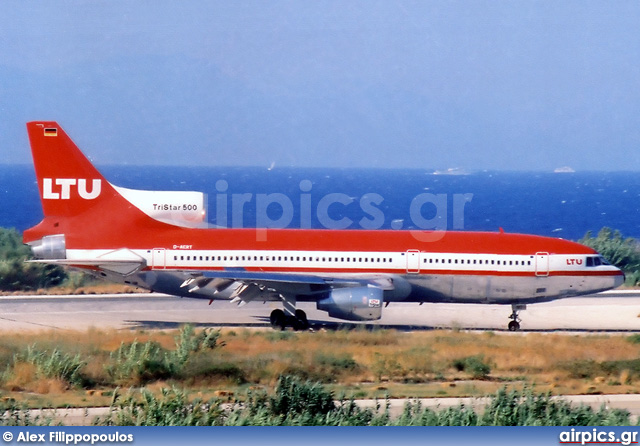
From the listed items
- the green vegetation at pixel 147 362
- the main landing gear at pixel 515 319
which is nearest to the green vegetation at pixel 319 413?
the green vegetation at pixel 147 362

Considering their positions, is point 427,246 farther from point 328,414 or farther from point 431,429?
point 431,429

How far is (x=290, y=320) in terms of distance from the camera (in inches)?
1246

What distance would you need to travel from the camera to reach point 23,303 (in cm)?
3747

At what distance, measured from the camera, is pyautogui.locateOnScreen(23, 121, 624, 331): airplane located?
104 feet

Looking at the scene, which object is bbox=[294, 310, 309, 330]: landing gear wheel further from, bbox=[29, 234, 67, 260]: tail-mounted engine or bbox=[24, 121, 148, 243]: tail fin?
bbox=[29, 234, 67, 260]: tail-mounted engine

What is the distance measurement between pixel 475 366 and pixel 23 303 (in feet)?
69.9

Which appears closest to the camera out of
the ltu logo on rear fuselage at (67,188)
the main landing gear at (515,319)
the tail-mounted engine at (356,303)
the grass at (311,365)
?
the grass at (311,365)

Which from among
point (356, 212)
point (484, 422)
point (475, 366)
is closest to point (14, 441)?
point (484, 422)

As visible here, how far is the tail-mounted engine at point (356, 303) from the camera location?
30.2 meters

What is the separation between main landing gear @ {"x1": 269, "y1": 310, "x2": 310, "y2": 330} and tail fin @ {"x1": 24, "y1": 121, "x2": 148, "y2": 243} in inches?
236

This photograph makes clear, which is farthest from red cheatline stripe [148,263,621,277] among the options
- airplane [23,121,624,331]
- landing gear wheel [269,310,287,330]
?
landing gear wheel [269,310,287,330]

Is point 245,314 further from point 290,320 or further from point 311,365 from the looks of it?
point 311,365

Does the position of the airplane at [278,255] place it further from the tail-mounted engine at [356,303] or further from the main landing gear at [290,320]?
the tail-mounted engine at [356,303]

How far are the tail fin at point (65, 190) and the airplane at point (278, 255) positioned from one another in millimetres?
35
